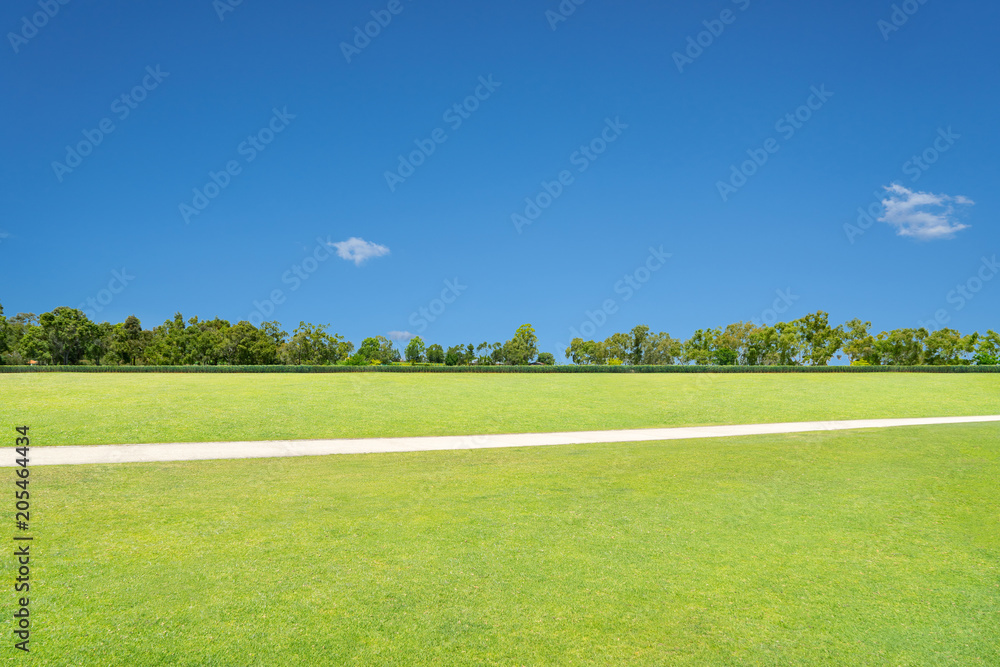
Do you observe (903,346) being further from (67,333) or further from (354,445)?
(67,333)

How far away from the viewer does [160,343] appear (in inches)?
2719

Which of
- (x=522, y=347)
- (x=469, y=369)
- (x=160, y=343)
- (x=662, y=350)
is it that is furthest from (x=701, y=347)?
(x=160, y=343)

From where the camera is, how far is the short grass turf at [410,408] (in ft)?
47.0

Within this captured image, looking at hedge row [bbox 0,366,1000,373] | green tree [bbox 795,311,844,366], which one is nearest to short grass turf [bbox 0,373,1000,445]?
hedge row [bbox 0,366,1000,373]

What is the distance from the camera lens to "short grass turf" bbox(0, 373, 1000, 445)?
47.0 ft

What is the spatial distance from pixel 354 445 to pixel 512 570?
348 inches

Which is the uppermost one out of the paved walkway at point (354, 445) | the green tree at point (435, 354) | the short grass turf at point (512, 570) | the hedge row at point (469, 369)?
the green tree at point (435, 354)

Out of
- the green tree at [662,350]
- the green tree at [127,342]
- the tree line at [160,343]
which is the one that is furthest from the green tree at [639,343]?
the green tree at [127,342]

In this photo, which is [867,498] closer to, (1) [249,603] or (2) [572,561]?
(2) [572,561]

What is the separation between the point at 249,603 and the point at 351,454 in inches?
300

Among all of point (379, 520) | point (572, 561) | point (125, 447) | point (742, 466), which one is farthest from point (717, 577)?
point (125, 447)

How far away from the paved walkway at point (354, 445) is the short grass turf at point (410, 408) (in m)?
1.00

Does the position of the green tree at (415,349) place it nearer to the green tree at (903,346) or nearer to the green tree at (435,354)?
the green tree at (435,354)

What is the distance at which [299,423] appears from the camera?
15.6m
